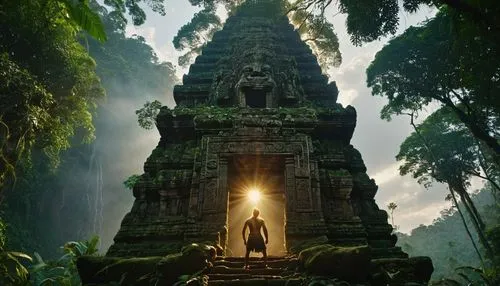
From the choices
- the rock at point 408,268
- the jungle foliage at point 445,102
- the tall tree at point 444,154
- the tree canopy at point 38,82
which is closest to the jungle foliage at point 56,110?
the tree canopy at point 38,82

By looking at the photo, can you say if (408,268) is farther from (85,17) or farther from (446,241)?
(446,241)

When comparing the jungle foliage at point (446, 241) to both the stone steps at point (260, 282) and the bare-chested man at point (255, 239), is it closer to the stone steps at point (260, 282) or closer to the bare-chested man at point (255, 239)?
the bare-chested man at point (255, 239)

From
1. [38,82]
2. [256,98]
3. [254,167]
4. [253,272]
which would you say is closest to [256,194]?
[254,167]

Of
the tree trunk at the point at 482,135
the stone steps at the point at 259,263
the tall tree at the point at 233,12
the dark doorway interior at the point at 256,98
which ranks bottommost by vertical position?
the stone steps at the point at 259,263

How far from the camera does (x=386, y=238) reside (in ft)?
27.0

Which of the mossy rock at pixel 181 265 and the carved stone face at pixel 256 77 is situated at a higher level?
the carved stone face at pixel 256 77

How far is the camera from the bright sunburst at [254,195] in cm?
1073

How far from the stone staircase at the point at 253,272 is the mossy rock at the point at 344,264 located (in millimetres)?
474

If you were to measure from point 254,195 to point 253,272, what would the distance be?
5.11m

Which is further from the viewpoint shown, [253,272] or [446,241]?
[446,241]

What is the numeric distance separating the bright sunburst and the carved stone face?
11.9 ft

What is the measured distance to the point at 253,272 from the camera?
6.21 m

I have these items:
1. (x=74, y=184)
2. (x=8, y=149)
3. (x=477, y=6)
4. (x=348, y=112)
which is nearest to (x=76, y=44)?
(x=8, y=149)

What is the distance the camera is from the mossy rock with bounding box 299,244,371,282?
5.12 meters
